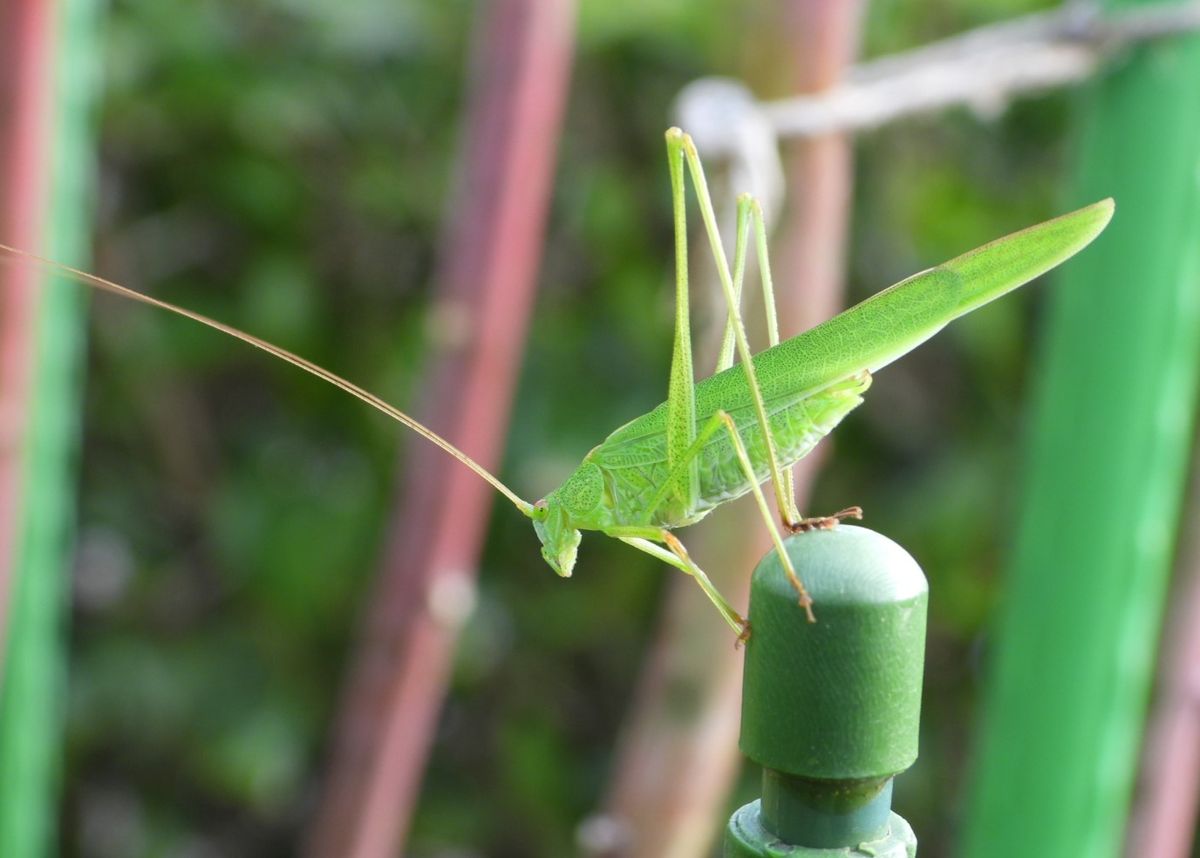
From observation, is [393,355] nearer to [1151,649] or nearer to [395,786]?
[395,786]

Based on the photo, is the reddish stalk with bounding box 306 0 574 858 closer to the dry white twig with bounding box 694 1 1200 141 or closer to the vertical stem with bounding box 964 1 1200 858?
the dry white twig with bounding box 694 1 1200 141

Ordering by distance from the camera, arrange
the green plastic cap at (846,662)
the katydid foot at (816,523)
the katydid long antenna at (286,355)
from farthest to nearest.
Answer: the katydid long antenna at (286,355)
the katydid foot at (816,523)
the green plastic cap at (846,662)

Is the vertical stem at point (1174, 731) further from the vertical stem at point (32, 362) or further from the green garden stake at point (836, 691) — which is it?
the vertical stem at point (32, 362)

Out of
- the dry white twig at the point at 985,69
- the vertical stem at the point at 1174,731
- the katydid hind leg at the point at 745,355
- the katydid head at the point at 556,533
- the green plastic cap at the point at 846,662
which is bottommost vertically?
the vertical stem at the point at 1174,731

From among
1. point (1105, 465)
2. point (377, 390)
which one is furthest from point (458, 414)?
point (377, 390)

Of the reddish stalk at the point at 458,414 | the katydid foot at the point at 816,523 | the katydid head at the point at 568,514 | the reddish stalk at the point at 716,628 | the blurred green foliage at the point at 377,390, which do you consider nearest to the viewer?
the katydid foot at the point at 816,523

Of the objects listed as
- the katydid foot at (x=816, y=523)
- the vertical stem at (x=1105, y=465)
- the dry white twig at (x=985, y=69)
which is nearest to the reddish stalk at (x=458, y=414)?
the dry white twig at (x=985, y=69)

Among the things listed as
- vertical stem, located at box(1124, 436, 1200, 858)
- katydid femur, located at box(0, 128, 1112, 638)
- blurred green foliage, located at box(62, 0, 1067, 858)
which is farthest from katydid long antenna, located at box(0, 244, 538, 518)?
blurred green foliage, located at box(62, 0, 1067, 858)

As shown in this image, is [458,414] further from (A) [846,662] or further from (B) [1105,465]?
(A) [846,662]
